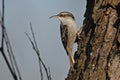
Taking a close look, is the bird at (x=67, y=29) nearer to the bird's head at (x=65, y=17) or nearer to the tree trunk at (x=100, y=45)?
the bird's head at (x=65, y=17)

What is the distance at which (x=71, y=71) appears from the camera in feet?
6.72

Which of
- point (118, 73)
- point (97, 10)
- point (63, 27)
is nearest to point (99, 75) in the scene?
point (118, 73)

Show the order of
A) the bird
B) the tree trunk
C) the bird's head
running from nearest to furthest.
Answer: the tree trunk
the bird
the bird's head

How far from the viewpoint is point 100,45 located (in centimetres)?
188

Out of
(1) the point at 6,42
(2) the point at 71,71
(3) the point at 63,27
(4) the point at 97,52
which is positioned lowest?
(3) the point at 63,27

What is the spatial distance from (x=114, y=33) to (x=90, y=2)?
34 centimetres

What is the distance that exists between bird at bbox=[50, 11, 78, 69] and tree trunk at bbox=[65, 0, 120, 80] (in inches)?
59.3

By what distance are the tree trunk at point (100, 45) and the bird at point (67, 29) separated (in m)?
1.51

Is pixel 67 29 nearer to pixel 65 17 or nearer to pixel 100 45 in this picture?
pixel 65 17

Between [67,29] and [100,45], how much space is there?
1999mm

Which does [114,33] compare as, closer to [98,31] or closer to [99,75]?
[98,31]

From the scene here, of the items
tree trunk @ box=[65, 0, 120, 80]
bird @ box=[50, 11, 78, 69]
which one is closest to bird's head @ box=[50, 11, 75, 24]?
bird @ box=[50, 11, 78, 69]

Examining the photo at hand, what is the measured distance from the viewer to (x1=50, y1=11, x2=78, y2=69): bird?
3.65 metres

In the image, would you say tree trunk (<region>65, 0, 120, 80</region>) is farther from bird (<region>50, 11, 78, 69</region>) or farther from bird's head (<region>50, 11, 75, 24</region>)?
bird's head (<region>50, 11, 75, 24</region>)
